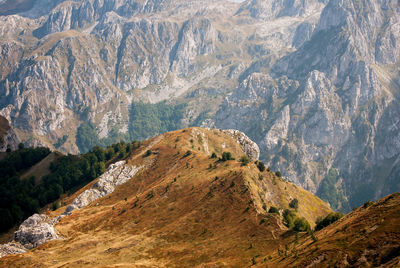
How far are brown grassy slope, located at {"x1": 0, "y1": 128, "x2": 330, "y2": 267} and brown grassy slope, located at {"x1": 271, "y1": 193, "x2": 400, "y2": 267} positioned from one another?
17.9m

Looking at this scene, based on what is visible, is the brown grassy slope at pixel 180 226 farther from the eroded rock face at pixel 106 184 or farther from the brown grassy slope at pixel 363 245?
the brown grassy slope at pixel 363 245

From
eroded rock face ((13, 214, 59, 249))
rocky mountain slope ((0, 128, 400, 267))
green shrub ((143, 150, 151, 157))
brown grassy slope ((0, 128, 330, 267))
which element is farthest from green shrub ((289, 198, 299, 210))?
eroded rock face ((13, 214, 59, 249))

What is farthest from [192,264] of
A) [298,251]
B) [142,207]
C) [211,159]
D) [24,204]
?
[24,204]

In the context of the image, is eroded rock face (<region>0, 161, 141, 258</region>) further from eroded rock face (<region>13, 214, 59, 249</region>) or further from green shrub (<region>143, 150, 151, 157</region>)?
green shrub (<region>143, 150, 151, 157</region>)

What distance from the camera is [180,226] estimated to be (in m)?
101

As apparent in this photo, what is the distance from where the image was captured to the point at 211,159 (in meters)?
159

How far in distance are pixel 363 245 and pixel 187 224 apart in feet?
201

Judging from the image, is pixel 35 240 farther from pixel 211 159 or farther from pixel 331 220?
pixel 331 220

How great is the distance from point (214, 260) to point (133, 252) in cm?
2705

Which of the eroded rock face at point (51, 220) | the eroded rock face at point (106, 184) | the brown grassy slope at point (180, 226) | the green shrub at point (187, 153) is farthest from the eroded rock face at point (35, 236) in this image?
the green shrub at point (187, 153)

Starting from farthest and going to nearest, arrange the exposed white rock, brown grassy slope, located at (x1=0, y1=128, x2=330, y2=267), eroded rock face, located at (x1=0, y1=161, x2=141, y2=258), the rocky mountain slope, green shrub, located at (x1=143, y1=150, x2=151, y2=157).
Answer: green shrub, located at (x1=143, y1=150, x2=151, y2=157)
eroded rock face, located at (x1=0, y1=161, x2=141, y2=258)
the exposed white rock
brown grassy slope, located at (x1=0, y1=128, x2=330, y2=267)
the rocky mountain slope

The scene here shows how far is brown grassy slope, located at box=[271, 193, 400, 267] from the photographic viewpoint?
151 ft

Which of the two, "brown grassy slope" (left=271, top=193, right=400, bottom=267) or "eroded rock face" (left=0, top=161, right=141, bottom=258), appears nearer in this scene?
"brown grassy slope" (left=271, top=193, right=400, bottom=267)

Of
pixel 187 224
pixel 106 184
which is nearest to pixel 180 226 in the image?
pixel 187 224
